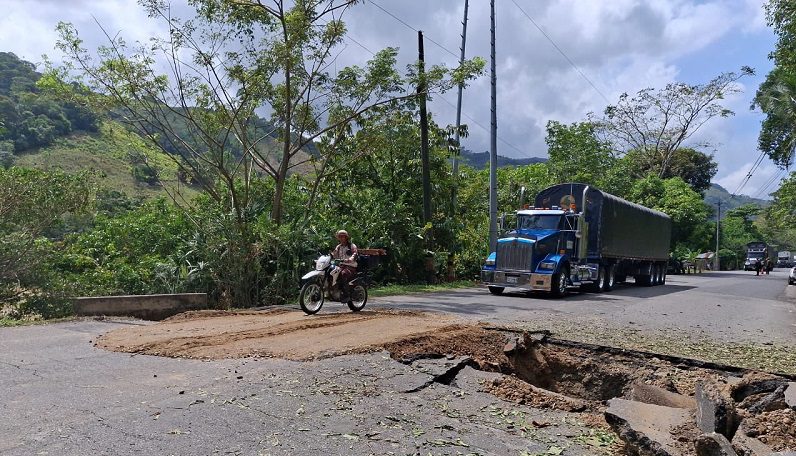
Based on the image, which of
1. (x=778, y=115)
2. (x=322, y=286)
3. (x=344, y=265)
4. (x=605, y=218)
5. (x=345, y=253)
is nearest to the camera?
(x=322, y=286)

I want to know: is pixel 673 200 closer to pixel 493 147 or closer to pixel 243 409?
pixel 493 147

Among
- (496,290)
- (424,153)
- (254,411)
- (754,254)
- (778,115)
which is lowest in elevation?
(254,411)

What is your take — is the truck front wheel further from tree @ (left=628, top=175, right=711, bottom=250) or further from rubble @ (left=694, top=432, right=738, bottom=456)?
tree @ (left=628, top=175, right=711, bottom=250)

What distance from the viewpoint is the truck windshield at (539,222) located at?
19.4 meters

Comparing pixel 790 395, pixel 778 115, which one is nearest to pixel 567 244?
pixel 790 395

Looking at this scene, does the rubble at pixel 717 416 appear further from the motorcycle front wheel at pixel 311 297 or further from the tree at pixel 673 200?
the tree at pixel 673 200

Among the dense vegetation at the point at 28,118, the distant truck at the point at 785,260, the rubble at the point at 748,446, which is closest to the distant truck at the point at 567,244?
the rubble at the point at 748,446

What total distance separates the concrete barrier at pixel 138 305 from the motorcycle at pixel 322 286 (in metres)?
2.83

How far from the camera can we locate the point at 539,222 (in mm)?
19688

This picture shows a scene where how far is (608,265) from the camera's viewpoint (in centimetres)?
2206

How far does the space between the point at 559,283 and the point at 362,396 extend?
13.5 m

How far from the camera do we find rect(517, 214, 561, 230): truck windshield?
63.7 feet

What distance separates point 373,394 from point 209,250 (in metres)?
9.87

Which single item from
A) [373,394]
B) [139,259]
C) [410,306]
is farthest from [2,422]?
[139,259]
